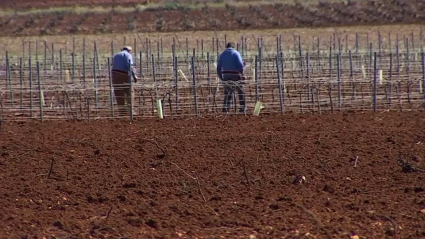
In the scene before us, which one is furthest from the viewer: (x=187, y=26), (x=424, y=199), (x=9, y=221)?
(x=187, y=26)

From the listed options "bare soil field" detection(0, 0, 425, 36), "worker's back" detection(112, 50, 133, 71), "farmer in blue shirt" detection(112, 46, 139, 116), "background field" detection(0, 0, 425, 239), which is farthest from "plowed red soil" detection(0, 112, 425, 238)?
"bare soil field" detection(0, 0, 425, 36)

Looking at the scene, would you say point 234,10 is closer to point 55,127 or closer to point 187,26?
point 187,26

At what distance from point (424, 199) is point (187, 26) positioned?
124 ft

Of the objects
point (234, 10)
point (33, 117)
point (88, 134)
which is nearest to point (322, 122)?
point (88, 134)

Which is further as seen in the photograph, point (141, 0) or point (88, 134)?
point (141, 0)

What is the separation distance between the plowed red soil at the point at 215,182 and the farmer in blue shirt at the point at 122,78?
2.97 metres

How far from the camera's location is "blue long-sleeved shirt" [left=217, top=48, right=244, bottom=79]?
58.0ft

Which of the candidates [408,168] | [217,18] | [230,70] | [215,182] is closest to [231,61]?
[230,70]

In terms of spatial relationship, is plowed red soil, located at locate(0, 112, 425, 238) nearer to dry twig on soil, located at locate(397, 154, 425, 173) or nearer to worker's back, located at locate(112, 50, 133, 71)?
dry twig on soil, located at locate(397, 154, 425, 173)

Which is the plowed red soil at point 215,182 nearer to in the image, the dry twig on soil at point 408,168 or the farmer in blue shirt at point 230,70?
the dry twig on soil at point 408,168

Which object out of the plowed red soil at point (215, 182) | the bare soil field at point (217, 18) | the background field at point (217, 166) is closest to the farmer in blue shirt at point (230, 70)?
the background field at point (217, 166)

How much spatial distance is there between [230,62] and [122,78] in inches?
81.5

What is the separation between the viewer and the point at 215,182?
9.77m

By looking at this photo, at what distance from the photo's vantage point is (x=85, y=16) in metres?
52.8
